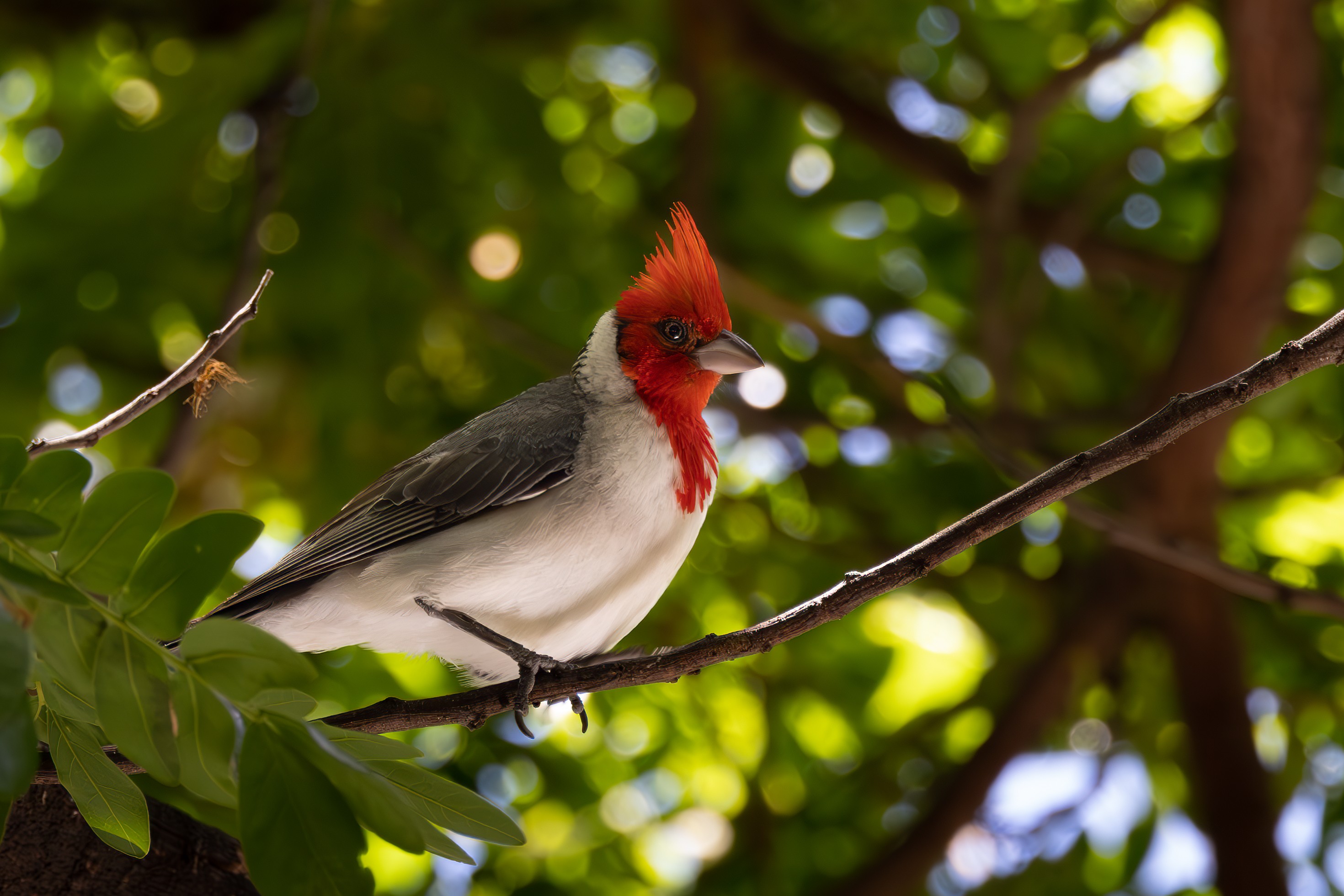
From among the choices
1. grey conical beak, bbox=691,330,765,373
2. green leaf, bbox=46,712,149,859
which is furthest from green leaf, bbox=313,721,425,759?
grey conical beak, bbox=691,330,765,373

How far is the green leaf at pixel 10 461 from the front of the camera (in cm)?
162

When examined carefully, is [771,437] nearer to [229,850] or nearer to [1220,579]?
[1220,579]

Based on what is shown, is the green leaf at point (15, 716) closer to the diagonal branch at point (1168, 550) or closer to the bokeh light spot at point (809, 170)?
the diagonal branch at point (1168, 550)

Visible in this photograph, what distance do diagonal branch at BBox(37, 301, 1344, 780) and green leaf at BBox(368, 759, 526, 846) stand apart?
17 centimetres

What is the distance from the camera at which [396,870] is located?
16.0 feet

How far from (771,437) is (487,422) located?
2590 millimetres

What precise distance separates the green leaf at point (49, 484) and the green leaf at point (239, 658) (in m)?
0.28

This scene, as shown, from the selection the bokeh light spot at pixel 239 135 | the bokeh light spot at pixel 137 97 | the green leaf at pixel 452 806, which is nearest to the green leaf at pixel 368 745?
the green leaf at pixel 452 806

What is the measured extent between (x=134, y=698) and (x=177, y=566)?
0.68 ft

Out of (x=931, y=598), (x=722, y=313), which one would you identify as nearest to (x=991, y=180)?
(x=931, y=598)

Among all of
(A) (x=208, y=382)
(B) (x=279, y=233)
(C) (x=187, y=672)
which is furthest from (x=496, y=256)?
(C) (x=187, y=672)

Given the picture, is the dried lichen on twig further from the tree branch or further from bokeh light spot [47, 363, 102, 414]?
bokeh light spot [47, 363, 102, 414]

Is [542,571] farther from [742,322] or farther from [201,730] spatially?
[742,322]

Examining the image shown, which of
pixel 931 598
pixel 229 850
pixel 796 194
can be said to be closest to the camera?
pixel 229 850
